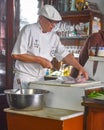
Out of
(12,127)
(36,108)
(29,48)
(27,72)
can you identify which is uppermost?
(29,48)

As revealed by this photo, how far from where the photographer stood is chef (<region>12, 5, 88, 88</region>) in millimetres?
2443

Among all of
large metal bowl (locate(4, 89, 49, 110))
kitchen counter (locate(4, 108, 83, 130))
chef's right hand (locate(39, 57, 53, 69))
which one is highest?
chef's right hand (locate(39, 57, 53, 69))

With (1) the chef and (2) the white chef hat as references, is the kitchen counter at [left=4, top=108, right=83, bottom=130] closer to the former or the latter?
(1) the chef

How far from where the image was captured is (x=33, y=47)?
252 centimetres

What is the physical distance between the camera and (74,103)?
214 centimetres

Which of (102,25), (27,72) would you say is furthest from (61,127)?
(102,25)

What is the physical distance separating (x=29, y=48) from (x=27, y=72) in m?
0.20

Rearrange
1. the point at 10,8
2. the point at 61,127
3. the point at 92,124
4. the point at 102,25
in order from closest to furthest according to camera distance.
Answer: the point at 61,127 < the point at 92,124 < the point at 10,8 < the point at 102,25

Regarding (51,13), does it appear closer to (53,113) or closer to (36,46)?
(36,46)

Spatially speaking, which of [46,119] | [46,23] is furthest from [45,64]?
[46,119]

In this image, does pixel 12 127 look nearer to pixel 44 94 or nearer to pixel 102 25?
pixel 44 94

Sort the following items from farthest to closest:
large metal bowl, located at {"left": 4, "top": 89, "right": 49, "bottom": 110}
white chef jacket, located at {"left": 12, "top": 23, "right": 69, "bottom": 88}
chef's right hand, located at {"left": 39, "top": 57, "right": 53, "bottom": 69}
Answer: white chef jacket, located at {"left": 12, "top": 23, "right": 69, "bottom": 88} < chef's right hand, located at {"left": 39, "top": 57, "right": 53, "bottom": 69} < large metal bowl, located at {"left": 4, "top": 89, "right": 49, "bottom": 110}

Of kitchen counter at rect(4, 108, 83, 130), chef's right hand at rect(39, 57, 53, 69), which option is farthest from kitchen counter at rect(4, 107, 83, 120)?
chef's right hand at rect(39, 57, 53, 69)

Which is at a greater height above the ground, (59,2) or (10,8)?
(59,2)
